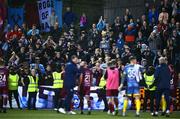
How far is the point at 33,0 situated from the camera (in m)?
41.6

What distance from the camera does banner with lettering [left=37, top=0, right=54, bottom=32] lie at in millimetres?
39178

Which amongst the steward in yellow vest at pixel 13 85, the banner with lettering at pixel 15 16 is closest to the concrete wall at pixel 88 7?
the banner with lettering at pixel 15 16

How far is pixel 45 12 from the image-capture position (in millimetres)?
39594

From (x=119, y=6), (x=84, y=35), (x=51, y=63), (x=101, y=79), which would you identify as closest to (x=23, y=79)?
(x=51, y=63)

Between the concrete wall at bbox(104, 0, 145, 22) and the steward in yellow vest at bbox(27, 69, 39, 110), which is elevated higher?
the concrete wall at bbox(104, 0, 145, 22)

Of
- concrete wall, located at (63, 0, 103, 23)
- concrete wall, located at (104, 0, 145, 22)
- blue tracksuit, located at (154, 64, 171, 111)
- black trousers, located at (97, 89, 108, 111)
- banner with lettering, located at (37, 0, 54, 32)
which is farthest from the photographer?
concrete wall, located at (63, 0, 103, 23)

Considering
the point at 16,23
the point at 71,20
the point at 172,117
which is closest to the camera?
the point at 172,117

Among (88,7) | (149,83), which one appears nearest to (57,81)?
(149,83)

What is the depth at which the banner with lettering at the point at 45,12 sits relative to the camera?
39.2 m

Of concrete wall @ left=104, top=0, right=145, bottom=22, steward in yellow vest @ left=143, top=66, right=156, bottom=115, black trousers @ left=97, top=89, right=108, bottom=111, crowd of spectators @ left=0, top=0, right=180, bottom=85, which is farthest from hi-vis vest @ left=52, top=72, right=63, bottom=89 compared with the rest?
concrete wall @ left=104, top=0, right=145, bottom=22

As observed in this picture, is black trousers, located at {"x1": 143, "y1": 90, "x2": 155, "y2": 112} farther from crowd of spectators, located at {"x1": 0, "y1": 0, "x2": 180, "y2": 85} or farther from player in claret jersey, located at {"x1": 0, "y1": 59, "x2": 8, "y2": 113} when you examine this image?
player in claret jersey, located at {"x1": 0, "y1": 59, "x2": 8, "y2": 113}

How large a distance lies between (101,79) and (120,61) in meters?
1.38

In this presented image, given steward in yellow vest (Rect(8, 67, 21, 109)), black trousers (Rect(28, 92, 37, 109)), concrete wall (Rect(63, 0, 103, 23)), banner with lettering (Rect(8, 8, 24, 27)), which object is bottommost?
black trousers (Rect(28, 92, 37, 109))

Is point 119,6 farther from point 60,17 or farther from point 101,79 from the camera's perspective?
point 101,79
